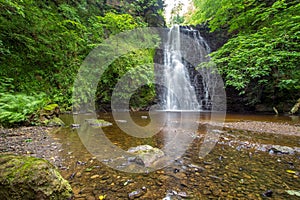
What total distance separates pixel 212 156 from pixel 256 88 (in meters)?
9.62

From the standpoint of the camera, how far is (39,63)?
7.23 m

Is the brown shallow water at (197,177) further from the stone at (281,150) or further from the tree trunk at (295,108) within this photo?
the tree trunk at (295,108)

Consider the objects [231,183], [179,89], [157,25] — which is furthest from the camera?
[157,25]

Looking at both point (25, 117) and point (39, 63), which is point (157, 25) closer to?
point (39, 63)

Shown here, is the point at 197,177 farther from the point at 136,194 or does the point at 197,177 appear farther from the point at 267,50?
the point at 267,50

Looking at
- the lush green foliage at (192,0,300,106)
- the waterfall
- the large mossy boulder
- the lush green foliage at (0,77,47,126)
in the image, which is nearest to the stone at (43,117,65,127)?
the lush green foliage at (0,77,47,126)

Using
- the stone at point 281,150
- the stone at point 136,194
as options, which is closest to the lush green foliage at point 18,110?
the stone at point 136,194

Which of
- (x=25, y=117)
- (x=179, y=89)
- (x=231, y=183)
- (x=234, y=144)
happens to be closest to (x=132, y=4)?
(x=179, y=89)

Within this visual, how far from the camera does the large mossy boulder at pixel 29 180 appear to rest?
44.3 inches

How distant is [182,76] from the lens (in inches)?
525

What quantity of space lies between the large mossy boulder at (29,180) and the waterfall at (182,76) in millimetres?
11008

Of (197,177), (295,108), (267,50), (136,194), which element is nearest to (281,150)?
(197,177)

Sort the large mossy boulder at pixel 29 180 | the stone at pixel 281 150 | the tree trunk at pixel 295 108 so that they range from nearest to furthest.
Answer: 1. the large mossy boulder at pixel 29 180
2. the stone at pixel 281 150
3. the tree trunk at pixel 295 108

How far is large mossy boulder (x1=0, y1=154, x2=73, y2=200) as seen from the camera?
44.3 inches
